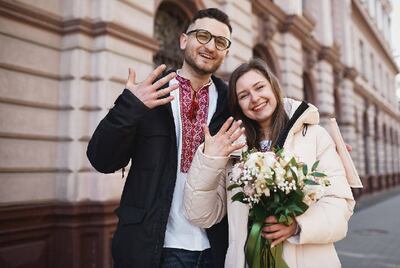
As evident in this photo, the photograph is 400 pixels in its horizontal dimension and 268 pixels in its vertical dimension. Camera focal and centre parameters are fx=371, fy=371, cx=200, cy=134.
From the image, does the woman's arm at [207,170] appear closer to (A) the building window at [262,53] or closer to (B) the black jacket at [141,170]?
(B) the black jacket at [141,170]

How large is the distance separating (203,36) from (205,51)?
9cm

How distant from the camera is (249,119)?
214 centimetres

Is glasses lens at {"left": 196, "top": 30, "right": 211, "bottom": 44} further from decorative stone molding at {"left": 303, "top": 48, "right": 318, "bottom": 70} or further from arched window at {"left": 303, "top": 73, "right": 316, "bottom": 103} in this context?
arched window at {"left": 303, "top": 73, "right": 316, "bottom": 103}

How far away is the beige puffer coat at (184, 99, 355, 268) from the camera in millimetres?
1759

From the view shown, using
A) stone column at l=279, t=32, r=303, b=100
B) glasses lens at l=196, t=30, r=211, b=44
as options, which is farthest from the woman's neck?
stone column at l=279, t=32, r=303, b=100

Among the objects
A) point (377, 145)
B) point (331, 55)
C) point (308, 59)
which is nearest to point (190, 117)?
point (308, 59)

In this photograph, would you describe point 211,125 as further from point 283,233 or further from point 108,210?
point 108,210

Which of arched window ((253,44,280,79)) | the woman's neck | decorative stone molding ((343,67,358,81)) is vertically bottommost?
the woman's neck

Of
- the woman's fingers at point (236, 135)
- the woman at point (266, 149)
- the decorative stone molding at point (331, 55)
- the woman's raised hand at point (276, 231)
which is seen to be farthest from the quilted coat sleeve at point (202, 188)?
the decorative stone molding at point (331, 55)

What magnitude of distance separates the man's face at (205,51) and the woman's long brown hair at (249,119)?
158 mm

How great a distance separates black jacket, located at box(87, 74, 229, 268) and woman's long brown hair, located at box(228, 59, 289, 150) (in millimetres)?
202

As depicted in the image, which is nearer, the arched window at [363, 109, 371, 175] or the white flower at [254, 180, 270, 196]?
the white flower at [254, 180, 270, 196]

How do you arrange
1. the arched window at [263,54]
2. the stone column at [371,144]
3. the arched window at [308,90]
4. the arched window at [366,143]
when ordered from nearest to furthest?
the arched window at [263,54], the arched window at [308,90], the arched window at [366,143], the stone column at [371,144]

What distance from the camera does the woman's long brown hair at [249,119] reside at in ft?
6.72
